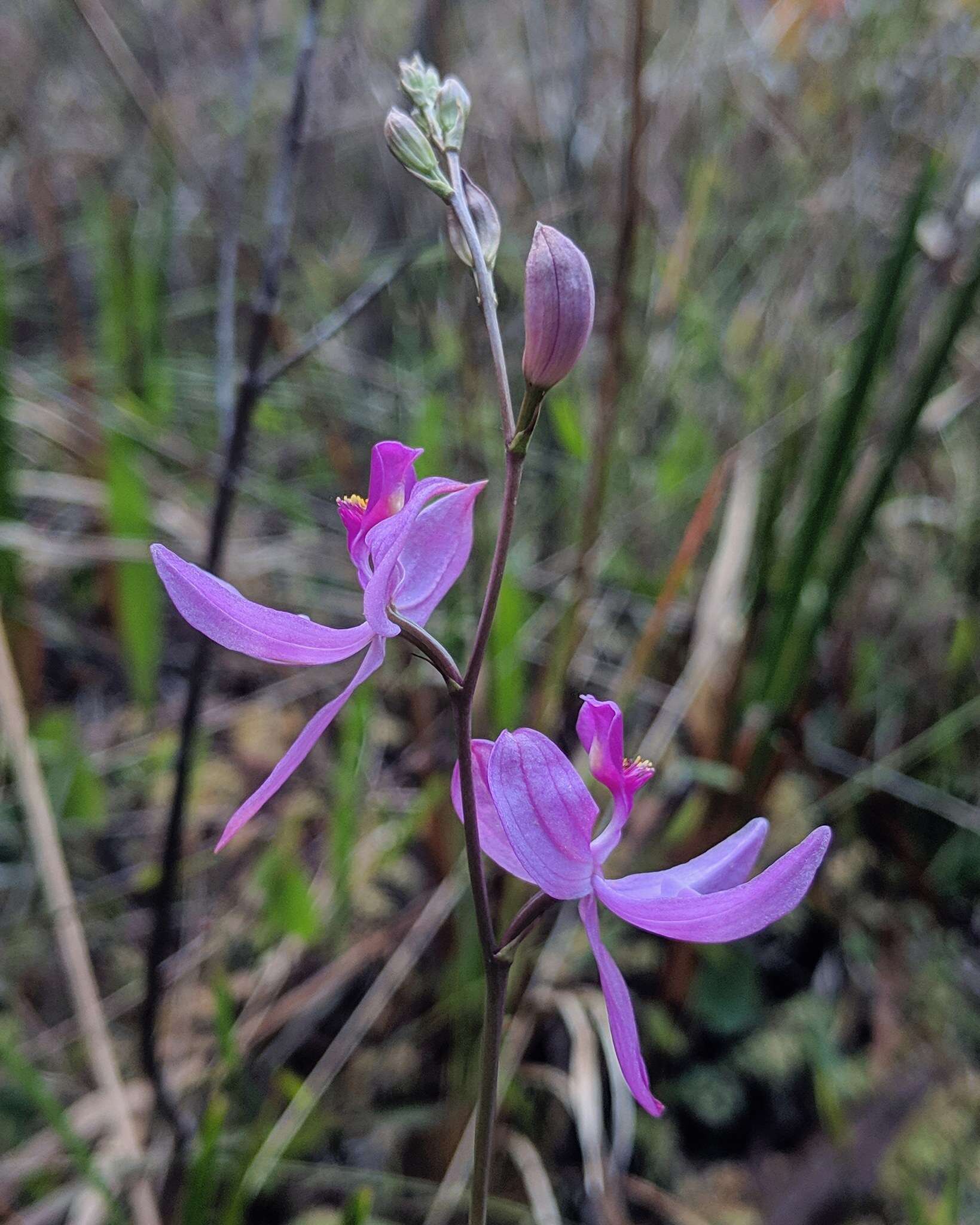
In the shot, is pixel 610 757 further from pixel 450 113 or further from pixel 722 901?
pixel 450 113

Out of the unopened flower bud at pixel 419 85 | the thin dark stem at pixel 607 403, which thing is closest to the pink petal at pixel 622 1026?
the unopened flower bud at pixel 419 85

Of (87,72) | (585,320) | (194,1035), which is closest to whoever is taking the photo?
(585,320)

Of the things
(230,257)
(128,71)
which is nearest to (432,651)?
(230,257)

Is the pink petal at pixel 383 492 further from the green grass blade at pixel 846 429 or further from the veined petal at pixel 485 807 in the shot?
the green grass blade at pixel 846 429

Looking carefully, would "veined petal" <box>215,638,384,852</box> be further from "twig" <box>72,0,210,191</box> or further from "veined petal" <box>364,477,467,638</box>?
"twig" <box>72,0,210,191</box>

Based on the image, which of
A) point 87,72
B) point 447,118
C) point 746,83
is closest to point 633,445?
point 746,83

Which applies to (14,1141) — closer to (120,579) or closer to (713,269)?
(120,579)
